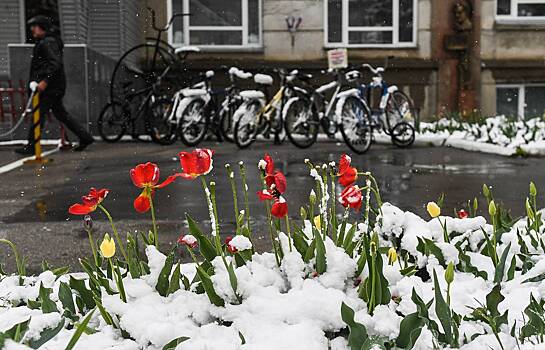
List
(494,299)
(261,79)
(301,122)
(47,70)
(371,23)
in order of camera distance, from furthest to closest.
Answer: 1. (371,23)
2. (301,122)
3. (261,79)
4. (47,70)
5. (494,299)

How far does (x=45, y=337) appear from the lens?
2061 mm

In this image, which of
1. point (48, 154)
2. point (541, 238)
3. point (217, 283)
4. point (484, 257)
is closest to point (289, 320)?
point (217, 283)

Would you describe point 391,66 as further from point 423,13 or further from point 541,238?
point 541,238

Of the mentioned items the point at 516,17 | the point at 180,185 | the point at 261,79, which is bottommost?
the point at 180,185

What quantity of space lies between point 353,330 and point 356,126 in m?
9.43

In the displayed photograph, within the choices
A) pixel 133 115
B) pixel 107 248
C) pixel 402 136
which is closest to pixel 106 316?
pixel 107 248

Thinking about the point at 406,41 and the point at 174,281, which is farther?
the point at 406,41

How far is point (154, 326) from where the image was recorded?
201 cm

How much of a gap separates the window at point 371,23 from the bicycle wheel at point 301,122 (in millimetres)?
6053

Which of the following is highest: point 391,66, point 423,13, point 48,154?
point 423,13

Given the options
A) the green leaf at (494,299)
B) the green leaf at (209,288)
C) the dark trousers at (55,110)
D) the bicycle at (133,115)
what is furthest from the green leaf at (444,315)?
the bicycle at (133,115)

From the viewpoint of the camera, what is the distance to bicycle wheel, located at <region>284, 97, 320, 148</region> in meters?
11.9

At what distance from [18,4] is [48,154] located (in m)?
6.31

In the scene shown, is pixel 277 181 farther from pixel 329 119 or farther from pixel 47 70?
pixel 329 119
